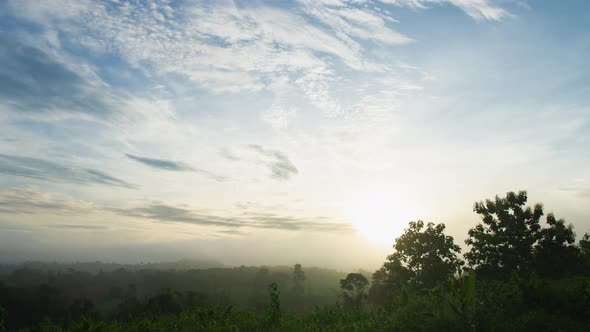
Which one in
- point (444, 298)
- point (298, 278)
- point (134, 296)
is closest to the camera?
point (444, 298)

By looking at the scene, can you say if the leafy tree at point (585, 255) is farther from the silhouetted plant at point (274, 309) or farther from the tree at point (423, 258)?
the silhouetted plant at point (274, 309)

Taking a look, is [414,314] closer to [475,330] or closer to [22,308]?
[475,330]

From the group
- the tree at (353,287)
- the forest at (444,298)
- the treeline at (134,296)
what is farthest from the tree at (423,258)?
the tree at (353,287)

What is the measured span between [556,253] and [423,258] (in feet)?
50.6

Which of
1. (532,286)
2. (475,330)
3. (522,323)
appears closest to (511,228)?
(532,286)

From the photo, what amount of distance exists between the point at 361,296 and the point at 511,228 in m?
55.6

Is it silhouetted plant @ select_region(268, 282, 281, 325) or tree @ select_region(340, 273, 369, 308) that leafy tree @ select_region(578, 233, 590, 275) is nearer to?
silhouetted plant @ select_region(268, 282, 281, 325)

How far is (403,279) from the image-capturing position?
124 ft

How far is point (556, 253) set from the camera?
37406mm

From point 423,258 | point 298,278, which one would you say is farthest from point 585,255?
point 298,278

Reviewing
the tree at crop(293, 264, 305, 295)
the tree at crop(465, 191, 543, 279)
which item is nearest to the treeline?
the tree at crop(293, 264, 305, 295)

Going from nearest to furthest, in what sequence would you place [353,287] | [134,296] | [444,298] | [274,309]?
[444,298], [274,309], [353,287], [134,296]

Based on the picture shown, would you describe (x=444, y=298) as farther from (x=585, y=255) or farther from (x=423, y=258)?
(x=585, y=255)

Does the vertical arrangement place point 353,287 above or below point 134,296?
above
